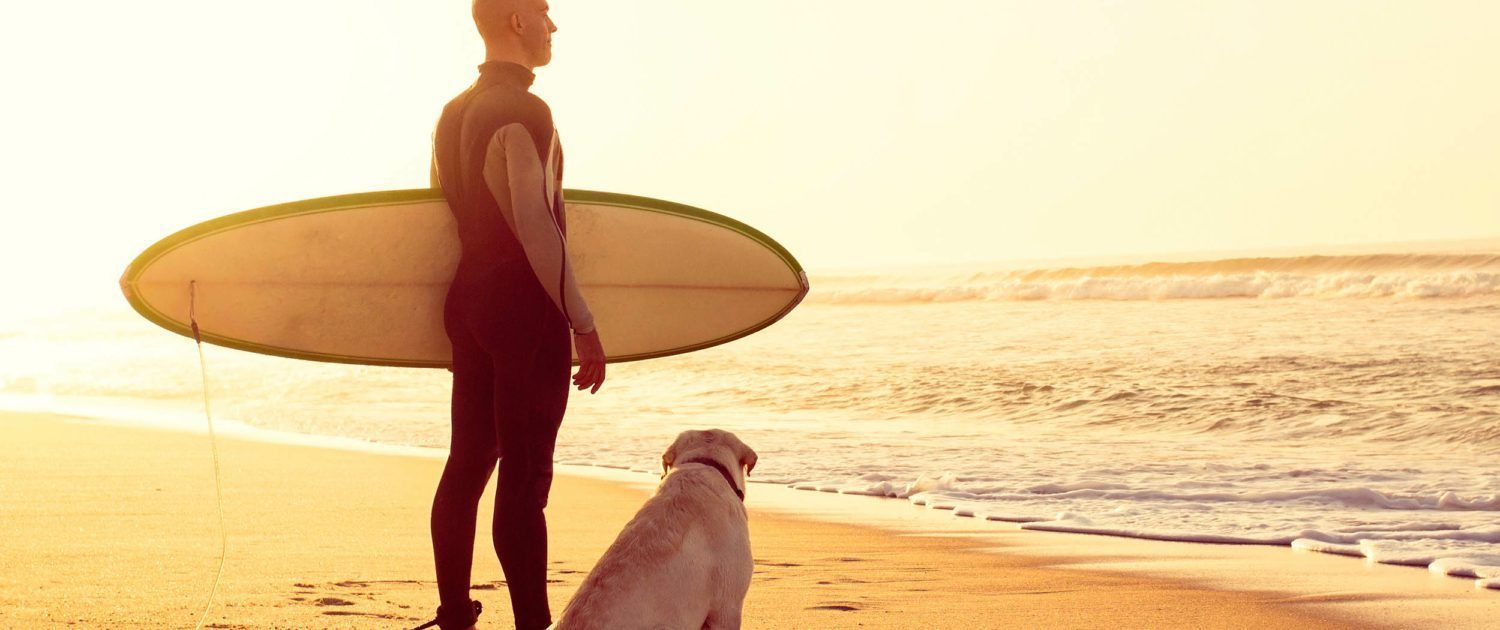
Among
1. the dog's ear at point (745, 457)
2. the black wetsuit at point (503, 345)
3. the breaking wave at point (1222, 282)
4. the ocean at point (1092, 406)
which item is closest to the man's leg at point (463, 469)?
the black wetsuit at point (503, 345)

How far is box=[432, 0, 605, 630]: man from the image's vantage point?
2.61 metres

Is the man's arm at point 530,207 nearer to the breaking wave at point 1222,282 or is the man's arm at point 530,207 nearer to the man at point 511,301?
the man at point 511,301

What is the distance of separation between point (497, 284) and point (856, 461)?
15.7 ft

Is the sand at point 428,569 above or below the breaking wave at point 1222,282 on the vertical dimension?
below

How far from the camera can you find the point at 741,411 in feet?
34.2

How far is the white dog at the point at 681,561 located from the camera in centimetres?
223

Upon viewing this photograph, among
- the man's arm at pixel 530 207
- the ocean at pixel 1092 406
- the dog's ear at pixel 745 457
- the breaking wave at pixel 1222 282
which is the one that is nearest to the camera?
the man's arm at pixel 530 207

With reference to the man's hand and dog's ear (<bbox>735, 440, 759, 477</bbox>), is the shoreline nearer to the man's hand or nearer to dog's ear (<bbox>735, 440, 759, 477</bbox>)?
dog's ear (<bbox>735, 440, 759, 477</bbox>)

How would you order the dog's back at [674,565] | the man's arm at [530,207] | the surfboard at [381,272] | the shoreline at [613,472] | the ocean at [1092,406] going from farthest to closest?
the ocean at [1092,406] < the shoreline at [613,472] < the surfboard at [381,272] < the man's arm at [530,207] < the dog's back at [674,565]

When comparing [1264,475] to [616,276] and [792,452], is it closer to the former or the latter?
[792,452]

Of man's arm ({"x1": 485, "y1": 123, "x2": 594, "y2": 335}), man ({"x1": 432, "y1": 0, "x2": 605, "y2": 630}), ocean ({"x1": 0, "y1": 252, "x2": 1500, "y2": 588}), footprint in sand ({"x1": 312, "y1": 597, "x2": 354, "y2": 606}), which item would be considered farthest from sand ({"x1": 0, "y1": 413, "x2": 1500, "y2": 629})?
man's arm ({"x1": 485, "y1": 123, "x2": 594, "y2": 335})

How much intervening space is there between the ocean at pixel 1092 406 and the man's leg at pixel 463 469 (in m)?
2.90

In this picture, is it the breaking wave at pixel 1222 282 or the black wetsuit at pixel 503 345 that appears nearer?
the black wetsuit at pixel 503 345

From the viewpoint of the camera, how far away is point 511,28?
107 inches
